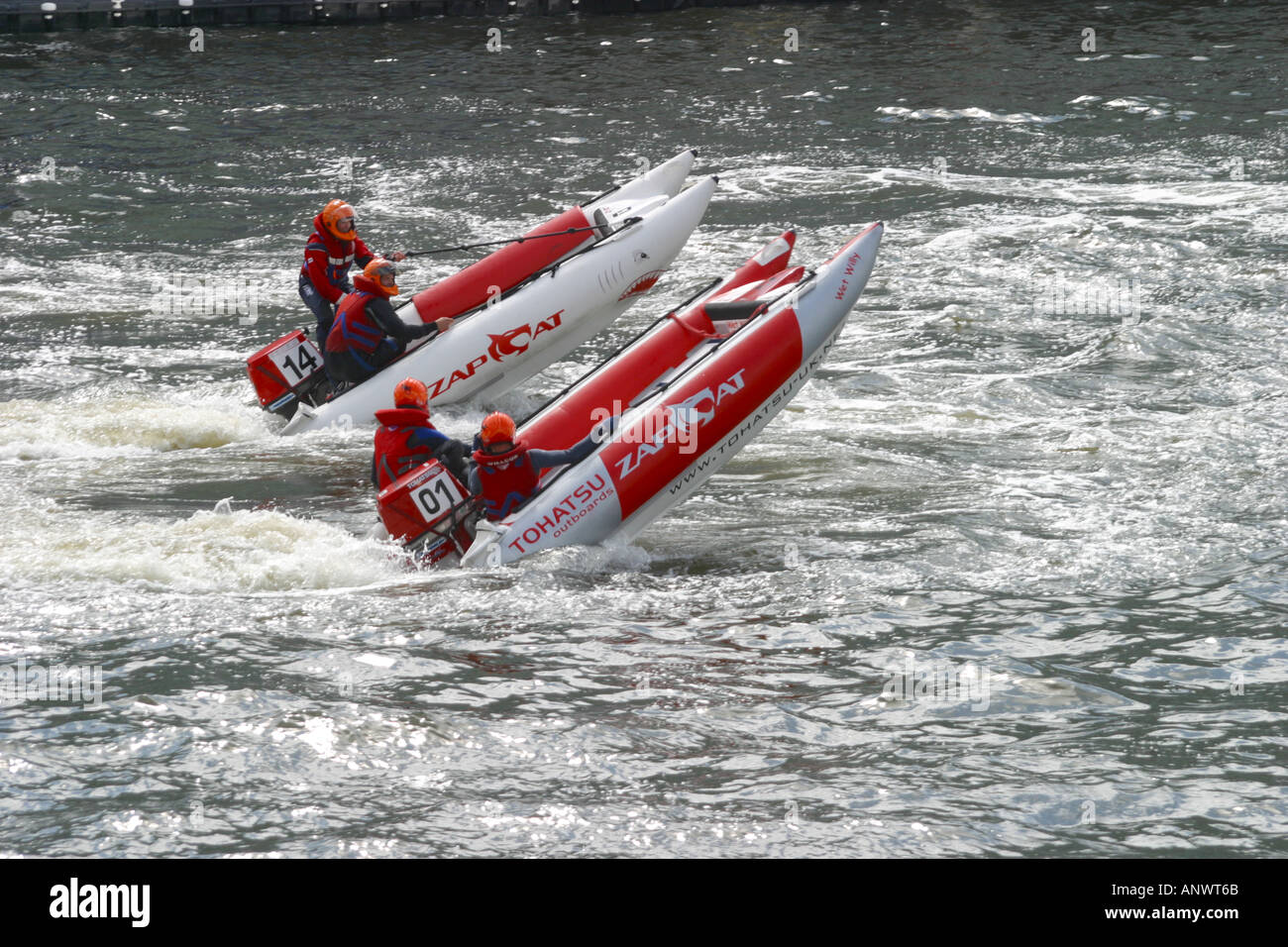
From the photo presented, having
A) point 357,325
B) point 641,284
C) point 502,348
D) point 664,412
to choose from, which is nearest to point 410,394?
point 664,412

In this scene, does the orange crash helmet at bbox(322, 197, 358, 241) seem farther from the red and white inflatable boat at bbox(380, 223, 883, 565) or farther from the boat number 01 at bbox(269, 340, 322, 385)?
the red and white inflatable boat at bbox(380, 223, 883, 565)

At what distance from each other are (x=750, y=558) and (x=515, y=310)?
13.1ft

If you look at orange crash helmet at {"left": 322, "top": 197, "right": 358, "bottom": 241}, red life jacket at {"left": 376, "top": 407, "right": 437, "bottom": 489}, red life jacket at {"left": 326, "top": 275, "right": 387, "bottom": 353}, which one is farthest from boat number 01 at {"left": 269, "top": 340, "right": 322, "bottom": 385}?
red life jacket at {"left": 376, "top": 407, "right": 437, "bottom": 489}

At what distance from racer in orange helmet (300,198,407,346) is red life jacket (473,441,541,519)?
3.42 meters

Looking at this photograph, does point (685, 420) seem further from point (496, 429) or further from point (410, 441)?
point (410, 441)

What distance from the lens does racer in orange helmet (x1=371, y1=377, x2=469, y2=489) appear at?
8.65 metres

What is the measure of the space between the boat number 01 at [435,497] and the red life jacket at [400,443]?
34 cm

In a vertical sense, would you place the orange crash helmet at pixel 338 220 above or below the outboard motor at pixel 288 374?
above

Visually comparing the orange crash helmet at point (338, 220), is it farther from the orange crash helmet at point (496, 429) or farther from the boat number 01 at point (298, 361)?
the orange crash helmet at point (496, 429)

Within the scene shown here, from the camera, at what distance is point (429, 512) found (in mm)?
8328

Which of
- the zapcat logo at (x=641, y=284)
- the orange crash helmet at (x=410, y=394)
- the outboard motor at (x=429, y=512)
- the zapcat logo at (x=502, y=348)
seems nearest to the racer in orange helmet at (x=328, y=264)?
the zapcat logo at (x=502, y=348)

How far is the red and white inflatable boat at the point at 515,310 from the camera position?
11219mm

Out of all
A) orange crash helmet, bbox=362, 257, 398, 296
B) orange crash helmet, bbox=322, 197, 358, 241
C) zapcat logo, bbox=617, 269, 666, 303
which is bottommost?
zapcat logo, bbox=617, 269, 666, 303
